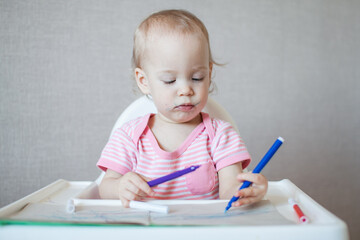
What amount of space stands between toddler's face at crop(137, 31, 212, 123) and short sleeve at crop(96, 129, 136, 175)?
12cm

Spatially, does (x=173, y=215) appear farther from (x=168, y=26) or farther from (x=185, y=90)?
(x=168, y=26)

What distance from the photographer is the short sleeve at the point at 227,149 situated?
69 centimetres

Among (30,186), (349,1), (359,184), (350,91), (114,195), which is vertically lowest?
(359,184)

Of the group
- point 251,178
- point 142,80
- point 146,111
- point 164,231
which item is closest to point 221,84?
point 146,111

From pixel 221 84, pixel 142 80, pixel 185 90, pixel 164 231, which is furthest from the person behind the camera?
pixel 221 84

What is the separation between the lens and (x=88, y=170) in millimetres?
Answer: 1427

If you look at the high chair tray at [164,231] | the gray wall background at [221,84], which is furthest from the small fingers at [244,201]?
the gray wall background at [221,84]

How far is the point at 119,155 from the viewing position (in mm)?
727

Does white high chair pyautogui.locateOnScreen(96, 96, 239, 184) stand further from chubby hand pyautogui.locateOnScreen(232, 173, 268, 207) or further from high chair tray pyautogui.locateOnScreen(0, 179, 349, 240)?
high chair tray pyautogui.locateOnScreen(0, 179, 349, 240)

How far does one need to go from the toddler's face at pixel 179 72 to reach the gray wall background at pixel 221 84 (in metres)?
0.69

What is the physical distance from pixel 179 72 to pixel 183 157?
0.19 m

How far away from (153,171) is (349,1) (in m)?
1.35

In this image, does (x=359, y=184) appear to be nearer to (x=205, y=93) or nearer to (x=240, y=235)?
(x=205, y=93)

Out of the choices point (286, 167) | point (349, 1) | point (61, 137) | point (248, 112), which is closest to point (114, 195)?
point (61, 137)
